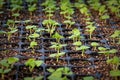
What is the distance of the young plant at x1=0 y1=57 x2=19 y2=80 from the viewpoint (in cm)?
204

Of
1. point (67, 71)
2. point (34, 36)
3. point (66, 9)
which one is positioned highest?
point (66, 9)

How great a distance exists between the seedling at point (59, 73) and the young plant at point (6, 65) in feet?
0.98

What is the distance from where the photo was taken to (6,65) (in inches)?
82.1

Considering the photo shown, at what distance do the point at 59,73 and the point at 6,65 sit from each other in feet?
1.36

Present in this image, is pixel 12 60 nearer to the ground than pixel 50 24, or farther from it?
nearer to the ground

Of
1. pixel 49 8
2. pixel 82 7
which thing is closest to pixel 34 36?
pixel 49 8

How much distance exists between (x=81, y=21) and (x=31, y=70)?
1.14m

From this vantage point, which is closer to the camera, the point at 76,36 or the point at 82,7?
the point at 76,36

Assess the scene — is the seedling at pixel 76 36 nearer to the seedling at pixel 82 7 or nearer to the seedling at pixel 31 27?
the seedling at pixel 31 27

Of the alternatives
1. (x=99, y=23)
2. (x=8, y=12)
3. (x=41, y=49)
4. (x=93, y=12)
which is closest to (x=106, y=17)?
(x=99, y=23)

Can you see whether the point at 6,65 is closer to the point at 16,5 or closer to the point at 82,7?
the point at 16,5

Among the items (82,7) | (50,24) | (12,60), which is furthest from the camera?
(82,7)

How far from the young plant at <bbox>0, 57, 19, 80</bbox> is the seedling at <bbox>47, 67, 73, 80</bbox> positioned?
0.30 meters

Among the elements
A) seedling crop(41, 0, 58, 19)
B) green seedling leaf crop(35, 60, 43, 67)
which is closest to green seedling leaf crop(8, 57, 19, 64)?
green seedling leaf crop(35, 60, 43, 67)
